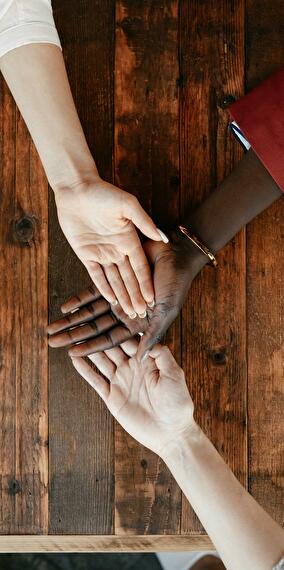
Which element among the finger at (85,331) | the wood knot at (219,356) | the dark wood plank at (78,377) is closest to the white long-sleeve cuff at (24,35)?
the dark wood plank at (78,377)

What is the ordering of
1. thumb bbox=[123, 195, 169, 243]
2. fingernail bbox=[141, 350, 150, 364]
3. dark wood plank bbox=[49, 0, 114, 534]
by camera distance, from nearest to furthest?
1. thumb bbox=[123, 195, 169, 243]
2. fingernail bbox=[141, 350, 150, 364]
3. dark wood plank bbox=[49, 0, 114, 534]

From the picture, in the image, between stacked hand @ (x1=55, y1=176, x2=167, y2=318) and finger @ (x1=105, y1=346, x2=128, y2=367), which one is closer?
stacked hand @ (x1=55, y1=176, x2=167, y2=318)

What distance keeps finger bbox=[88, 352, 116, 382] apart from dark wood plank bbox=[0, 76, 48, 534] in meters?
0.14

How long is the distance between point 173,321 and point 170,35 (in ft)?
2.31

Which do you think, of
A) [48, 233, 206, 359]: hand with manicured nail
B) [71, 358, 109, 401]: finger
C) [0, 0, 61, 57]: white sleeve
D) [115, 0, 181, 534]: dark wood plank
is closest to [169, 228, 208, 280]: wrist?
[48, 233, 206, 359]: hand with manicured nail

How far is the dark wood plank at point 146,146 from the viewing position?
1.40 metres

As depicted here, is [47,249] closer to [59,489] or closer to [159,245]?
[159,245]

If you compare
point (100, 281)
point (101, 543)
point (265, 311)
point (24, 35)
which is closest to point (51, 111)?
point (24, 35)

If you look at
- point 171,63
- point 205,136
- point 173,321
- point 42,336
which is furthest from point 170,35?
point 42,336

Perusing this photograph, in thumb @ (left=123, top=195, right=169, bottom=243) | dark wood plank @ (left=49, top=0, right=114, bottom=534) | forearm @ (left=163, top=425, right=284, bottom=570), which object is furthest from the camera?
dark wood plank @ (left=49, top=0, right=114, bottom=534)

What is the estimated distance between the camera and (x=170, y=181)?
1.41 m

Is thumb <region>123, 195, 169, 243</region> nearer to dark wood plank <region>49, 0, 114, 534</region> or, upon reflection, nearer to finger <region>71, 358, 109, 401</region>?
dark wood plank <region>49, 0, 114, 534</region>

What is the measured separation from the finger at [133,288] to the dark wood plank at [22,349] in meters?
0.24

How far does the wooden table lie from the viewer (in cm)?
140
